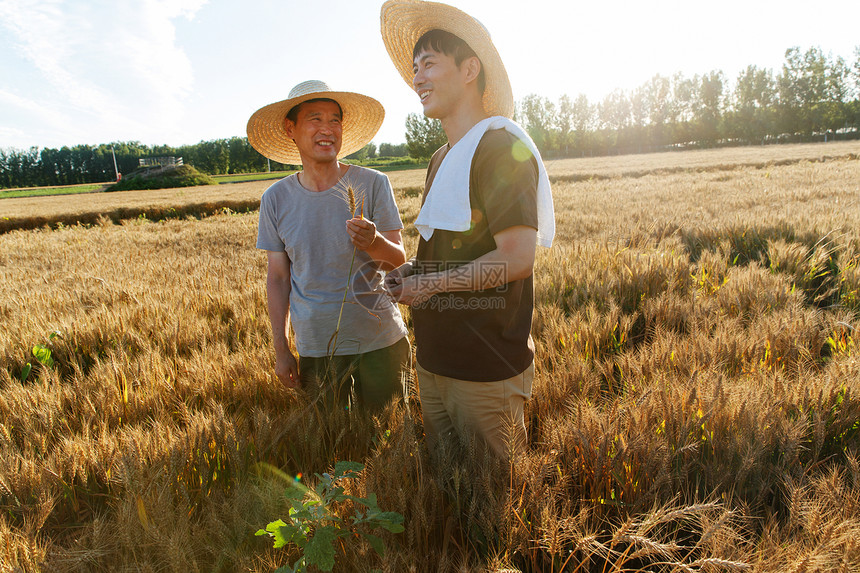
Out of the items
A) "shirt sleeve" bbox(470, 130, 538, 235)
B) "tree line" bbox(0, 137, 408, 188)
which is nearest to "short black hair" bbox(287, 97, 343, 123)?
"shirt sleeve" bbox(470, 130, 538, 235)

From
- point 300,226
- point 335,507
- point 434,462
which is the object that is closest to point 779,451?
point 434,462

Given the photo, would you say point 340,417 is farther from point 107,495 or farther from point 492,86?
point 492,86

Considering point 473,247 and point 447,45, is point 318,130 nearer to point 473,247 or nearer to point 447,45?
point 447,45

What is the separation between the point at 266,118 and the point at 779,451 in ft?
9.54

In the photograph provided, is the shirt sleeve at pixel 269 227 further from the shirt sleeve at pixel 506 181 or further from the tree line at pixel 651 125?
the tree line at pixel 651 125

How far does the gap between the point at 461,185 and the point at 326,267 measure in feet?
3.77

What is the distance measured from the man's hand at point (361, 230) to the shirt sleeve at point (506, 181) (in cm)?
46

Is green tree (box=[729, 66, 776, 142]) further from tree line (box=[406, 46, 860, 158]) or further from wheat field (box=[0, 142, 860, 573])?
wheat field (box=[0, 142, 860, 573])

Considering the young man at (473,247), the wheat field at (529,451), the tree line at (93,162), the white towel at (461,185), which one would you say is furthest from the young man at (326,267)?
the tree line at (93,162)

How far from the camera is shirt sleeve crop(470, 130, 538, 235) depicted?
1.34m

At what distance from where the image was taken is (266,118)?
262 cm

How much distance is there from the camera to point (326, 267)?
2.37 metres

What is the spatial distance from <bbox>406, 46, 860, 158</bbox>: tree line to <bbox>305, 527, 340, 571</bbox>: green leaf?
53.2 metres

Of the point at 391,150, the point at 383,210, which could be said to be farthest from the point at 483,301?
the point at 391,150
